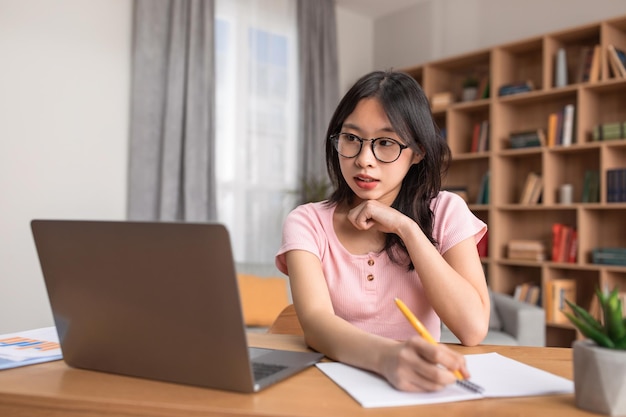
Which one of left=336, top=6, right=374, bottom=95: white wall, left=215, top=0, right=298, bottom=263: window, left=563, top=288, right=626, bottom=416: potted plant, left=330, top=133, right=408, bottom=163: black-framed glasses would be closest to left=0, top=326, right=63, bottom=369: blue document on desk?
left=330, top=133, right=408, bottom=163: black-framed glasses

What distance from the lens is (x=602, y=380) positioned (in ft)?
2.22

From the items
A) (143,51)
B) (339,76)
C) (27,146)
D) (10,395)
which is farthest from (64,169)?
(10,395)

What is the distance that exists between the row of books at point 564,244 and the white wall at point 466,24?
133 cm

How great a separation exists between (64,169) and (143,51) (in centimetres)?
87

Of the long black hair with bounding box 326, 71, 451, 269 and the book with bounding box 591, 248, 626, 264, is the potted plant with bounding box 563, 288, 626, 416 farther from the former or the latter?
the book with bounding box 591, 248, 626, 264

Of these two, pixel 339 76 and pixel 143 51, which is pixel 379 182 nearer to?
pixel 143 51

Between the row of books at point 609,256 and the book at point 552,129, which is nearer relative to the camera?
the row of books at point 609,256

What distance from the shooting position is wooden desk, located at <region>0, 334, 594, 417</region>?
0.68 meters

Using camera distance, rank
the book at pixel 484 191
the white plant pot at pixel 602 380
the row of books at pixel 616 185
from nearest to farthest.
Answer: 1. the white plant pot at pixel 602 380
2. the row of books at pixel 616 185
3. the book at pixel 484 191

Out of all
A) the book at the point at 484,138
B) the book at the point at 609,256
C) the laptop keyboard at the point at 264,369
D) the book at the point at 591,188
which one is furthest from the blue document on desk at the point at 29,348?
the book at the point at 484,138

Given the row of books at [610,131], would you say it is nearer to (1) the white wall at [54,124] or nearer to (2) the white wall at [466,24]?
(2) the white wall at [466,24]

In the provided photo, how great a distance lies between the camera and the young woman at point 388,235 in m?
1.12

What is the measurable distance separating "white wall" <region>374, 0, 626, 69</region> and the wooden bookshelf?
0.16m

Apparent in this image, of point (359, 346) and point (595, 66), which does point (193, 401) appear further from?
point (595, 66)
